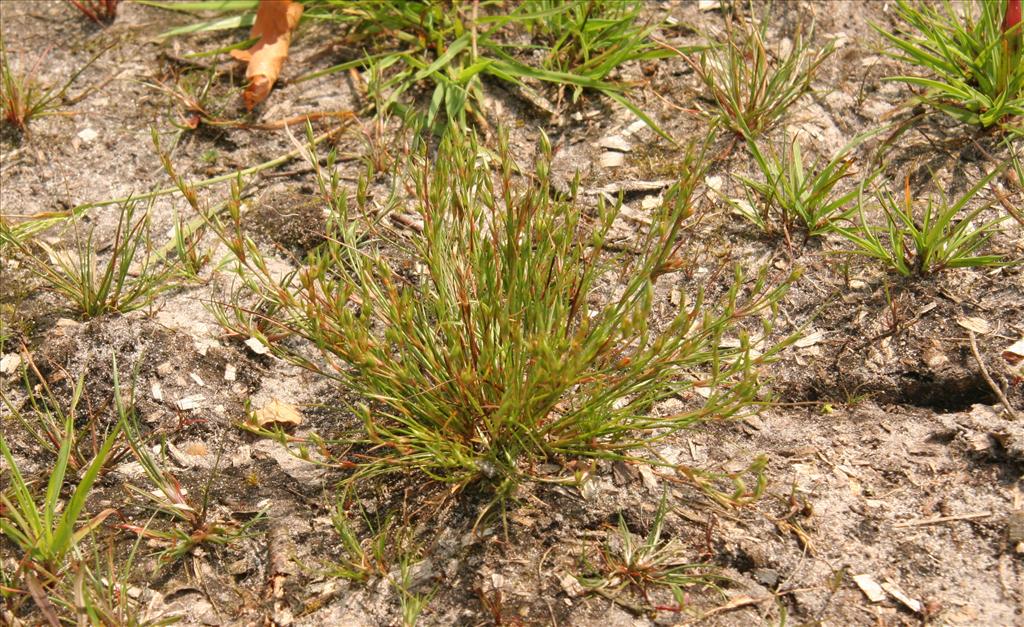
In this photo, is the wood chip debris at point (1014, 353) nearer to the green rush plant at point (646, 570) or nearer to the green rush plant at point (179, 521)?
the green rush plant at point (646, 570)

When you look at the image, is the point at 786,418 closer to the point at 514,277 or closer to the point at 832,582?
the point at 832,582

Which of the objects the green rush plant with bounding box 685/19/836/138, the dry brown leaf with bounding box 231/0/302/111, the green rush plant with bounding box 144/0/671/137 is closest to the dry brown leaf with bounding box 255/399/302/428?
the green rush plant with bounding box 144/0/671/137

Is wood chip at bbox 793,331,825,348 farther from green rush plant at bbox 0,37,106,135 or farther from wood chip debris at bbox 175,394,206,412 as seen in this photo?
green rush plant at bbox 0,37,106,135

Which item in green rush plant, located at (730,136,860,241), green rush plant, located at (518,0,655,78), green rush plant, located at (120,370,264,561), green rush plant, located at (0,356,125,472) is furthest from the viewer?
green rush plant, located at (518,0,655,78)

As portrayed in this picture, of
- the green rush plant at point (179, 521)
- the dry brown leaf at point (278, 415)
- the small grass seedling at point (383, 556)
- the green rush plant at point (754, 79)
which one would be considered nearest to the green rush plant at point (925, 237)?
the green rush plant at point (754, 79)

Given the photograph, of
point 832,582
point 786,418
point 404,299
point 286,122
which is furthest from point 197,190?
point 832,582

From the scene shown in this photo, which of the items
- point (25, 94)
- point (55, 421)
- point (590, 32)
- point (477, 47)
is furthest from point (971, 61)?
point (25, 94)
